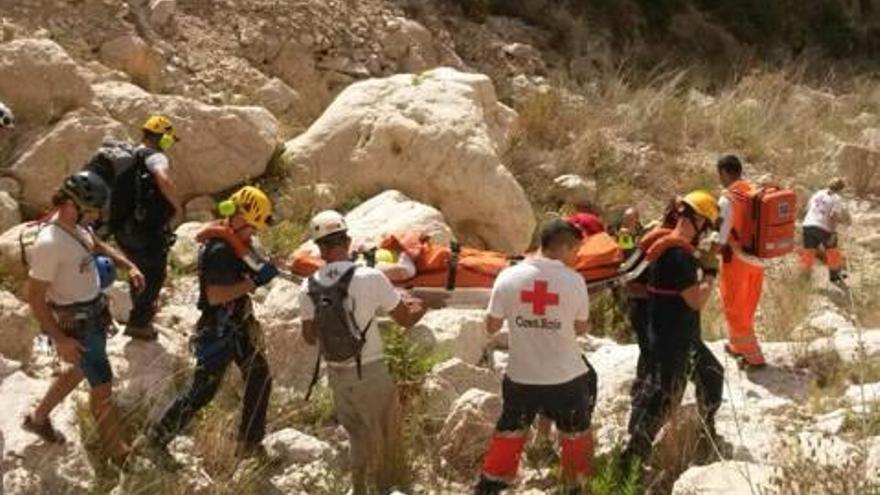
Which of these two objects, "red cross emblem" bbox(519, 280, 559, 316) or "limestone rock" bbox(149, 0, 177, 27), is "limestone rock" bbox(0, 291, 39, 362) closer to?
"red cross emblem" bbox(519, 280, 559, 316)

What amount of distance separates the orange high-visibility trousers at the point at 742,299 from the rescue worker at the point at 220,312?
9.90ft

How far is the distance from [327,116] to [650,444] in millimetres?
5209

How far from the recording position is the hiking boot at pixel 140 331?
618 cm

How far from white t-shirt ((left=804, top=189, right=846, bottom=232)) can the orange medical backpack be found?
4.34 metres

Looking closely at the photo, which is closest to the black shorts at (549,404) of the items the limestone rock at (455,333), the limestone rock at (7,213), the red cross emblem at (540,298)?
the red cross emblem at (540,298)

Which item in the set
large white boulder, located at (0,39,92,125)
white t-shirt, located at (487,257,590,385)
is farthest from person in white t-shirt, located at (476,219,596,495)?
large white boulder, located at (0,39,92,125)

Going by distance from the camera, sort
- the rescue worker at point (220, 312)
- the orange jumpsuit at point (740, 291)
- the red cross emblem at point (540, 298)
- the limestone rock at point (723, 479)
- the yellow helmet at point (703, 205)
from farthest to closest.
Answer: the orange jumpsuit at point (740, 291), the yellow helmet at point (703, 205), the rescue worker at point (220, 312), the red cross emblem at point (540, 298), the limestone rock at point (723, 479)

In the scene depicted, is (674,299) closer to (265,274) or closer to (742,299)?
(742,299)

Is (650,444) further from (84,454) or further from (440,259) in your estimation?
(84,454)

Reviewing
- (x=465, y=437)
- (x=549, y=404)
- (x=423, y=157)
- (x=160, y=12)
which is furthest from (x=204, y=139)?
(x=549, y=404)

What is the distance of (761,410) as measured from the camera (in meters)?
6.09

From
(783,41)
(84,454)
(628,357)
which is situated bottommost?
(783,41)

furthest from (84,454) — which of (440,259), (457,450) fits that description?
(440,259)

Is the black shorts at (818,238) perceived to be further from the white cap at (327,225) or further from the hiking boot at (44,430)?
the hiking boot at (44,430)
